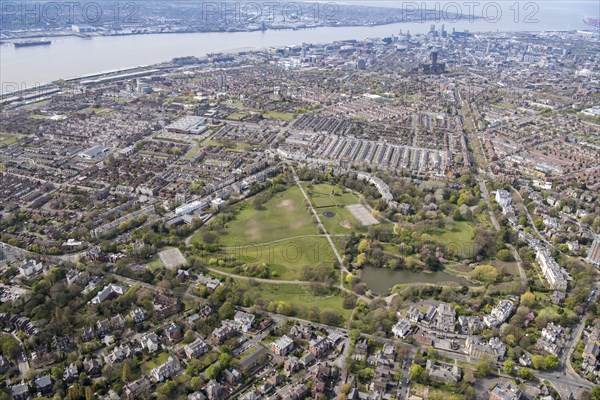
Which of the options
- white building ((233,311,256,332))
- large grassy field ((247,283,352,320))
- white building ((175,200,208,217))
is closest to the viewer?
white building ((233,311,256,332))

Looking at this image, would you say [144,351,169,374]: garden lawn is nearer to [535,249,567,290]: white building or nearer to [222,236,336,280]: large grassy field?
[222,236,336,280]: large grassy field

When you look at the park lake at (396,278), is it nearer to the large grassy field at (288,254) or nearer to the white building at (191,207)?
the large grassy field at (288,254)

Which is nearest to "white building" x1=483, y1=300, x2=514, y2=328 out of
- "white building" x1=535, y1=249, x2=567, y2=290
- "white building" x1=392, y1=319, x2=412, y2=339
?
"white building" x1=535, y1=249, x2=567, y2=290

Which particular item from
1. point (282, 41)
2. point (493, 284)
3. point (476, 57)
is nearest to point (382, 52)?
point (476, 57)

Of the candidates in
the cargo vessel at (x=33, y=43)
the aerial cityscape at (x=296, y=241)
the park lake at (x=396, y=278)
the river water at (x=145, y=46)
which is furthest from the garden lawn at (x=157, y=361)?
the cargo vessel at (x=33, y=43)

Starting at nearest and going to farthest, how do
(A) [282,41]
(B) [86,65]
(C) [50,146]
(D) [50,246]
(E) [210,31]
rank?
1. (D) [50,246]
2. (C) [50,146]
3. (B) [86,65]
4. (A) [282,41]
5. (E) [210,31]

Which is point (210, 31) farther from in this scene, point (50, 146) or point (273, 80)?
point (50, 146)

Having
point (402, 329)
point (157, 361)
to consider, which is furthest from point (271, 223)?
point (157, 361)
